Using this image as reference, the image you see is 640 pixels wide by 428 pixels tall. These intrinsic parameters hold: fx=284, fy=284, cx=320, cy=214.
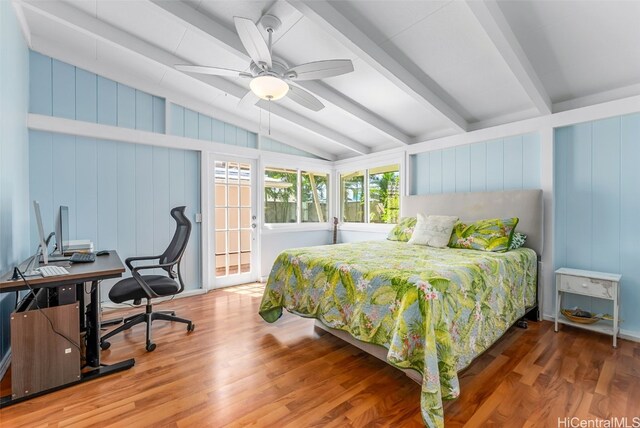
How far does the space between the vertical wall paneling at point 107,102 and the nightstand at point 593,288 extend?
5.05 metres

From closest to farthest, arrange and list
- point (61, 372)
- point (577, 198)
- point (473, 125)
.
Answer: point (61, 372), point (577, 198), point (473, 125)

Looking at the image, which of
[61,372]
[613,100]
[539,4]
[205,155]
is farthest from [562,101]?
[61,372]

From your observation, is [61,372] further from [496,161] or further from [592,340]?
[496,161]

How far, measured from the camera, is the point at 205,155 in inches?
156

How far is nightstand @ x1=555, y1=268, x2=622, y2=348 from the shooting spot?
2385 mm

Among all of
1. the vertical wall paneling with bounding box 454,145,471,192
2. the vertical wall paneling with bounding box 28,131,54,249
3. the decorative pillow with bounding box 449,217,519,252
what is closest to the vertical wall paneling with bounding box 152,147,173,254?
the vertical wall paneling with bounding box 28,131,54,249

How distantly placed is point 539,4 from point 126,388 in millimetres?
3757

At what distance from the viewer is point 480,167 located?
357cm

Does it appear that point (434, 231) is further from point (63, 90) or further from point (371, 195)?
point (63, 90)

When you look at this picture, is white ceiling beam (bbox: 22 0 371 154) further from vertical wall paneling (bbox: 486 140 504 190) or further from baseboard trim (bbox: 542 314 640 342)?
baseboard trim (bbox: 542 314 640 342)

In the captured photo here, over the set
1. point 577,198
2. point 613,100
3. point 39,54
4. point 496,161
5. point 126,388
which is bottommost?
point 126,388

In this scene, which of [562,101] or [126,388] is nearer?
[126,388]

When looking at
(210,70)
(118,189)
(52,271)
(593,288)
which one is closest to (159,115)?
(118,189)

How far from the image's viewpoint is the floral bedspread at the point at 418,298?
5.18ft
